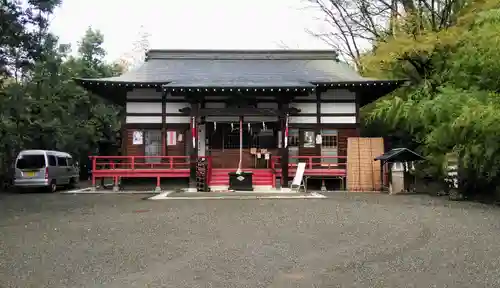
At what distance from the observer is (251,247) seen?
5945 mm

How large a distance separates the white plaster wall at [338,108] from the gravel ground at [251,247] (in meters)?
8.64

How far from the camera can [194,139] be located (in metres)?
16.8

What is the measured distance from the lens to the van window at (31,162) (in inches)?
638

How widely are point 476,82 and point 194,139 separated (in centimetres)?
993

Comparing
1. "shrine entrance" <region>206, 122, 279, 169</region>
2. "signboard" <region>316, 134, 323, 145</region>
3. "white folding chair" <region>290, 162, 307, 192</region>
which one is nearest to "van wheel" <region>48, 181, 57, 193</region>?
"shrine entrance" <region>206, 122, 279, 169</region>

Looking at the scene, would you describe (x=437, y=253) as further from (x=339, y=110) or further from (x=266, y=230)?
(x=339, y=110)

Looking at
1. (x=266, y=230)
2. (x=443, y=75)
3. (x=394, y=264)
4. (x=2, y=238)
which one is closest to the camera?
(x=394, y=264)

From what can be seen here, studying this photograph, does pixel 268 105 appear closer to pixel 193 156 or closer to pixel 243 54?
pixel 193 156

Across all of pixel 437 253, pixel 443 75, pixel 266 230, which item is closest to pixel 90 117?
pixel 443 75

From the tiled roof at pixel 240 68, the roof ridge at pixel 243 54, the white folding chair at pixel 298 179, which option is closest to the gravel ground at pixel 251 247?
the white folding chair at pixel 298 179

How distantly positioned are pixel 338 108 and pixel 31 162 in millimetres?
12546

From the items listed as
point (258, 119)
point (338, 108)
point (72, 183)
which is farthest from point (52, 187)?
point (338, 108)

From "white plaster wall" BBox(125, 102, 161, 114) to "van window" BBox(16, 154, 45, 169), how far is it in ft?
13.0

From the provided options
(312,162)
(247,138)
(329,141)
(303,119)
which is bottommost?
(312,162)
